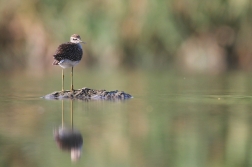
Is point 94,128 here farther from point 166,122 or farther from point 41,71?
point 41,71

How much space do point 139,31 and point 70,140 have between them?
8.39 metres

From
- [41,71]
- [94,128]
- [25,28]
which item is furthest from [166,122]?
[25,28]

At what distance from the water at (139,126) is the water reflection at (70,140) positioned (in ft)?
0.14

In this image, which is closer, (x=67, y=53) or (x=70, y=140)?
(x=70, y=140)

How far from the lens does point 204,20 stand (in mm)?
12820

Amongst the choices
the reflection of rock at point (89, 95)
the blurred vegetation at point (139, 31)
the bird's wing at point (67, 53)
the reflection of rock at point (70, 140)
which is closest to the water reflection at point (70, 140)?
the reflection of rock at point (70, 140)

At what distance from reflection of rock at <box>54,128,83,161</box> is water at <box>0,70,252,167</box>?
45mm

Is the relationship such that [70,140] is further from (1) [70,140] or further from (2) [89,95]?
(2) [89,95]

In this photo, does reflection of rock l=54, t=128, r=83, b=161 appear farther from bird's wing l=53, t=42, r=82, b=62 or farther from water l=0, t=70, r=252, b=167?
bird's wing l=53, t=42, r=82, b=62

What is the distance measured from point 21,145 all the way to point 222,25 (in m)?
9.09

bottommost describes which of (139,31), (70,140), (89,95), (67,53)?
(70,140)

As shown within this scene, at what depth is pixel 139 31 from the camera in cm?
1293

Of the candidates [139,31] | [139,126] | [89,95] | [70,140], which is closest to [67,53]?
[89,95]

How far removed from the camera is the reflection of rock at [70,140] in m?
4.23
